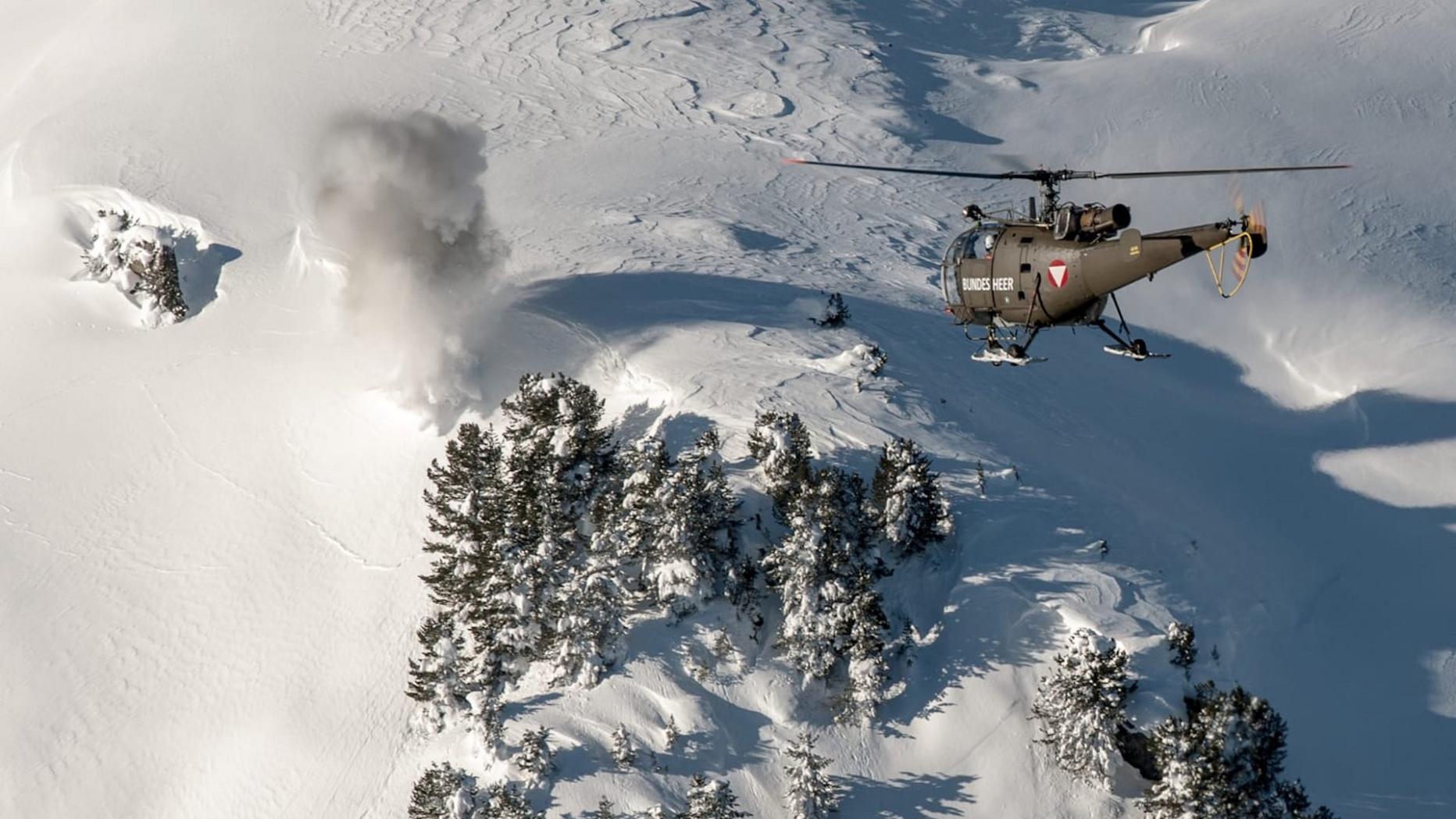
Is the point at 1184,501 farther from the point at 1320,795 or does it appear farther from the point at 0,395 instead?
the point at 0,395

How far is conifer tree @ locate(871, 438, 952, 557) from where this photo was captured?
39.5 metres

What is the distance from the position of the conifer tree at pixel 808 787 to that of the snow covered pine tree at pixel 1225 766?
9.05 metres

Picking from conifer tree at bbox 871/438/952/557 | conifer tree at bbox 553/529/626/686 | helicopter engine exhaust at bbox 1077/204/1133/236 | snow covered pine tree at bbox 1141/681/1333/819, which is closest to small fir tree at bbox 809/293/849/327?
conifer tree at bbox 871/438/952/557

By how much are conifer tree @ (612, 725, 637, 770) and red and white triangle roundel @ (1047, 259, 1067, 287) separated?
1834cm

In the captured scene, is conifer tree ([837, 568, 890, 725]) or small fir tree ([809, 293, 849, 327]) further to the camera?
small fir tree ([809, 293, 849, 327])

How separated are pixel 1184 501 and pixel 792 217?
26284 mm

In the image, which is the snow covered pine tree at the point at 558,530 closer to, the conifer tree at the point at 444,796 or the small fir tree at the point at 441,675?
the small fir tree at the point at 441,675

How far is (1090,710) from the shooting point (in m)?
35.1

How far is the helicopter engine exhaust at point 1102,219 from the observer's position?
1205 inches

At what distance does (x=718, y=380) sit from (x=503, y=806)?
19.1 metres

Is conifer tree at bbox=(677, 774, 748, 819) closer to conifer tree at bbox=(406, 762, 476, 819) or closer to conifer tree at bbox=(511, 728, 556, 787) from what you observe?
conifer tree at bbox=(511, 728, 556, 787)

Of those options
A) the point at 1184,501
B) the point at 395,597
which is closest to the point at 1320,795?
the point at 1184,501

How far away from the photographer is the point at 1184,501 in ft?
161

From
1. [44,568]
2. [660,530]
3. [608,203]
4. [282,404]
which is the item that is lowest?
[44,568]
